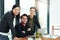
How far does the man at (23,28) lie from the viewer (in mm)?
1787

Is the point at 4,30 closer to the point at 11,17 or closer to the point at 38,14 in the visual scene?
the point at 11,17

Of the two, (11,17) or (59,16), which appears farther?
(59,16)

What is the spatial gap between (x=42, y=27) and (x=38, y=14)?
0.18 meters

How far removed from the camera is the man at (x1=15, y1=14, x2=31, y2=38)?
1.79m

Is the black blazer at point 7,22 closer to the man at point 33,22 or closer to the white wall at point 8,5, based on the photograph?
the white wall at point 8,5

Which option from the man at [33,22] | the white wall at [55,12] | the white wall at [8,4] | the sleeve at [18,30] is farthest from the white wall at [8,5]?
the white wall at [55,12]

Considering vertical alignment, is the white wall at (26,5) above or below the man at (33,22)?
above

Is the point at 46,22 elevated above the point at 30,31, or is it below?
above

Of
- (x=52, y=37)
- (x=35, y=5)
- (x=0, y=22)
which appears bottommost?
(x=52, y=37)

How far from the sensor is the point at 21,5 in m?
1.77

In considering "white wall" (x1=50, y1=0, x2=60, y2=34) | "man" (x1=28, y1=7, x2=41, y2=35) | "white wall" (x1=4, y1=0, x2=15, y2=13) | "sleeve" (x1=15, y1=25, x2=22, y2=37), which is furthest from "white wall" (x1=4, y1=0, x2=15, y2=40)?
"white wall" (x1=50, y1=0, x2=60, y2=34)

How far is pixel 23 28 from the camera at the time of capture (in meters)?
1.81

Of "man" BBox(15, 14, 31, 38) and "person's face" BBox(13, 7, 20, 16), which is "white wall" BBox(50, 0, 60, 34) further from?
"person's face" BBox(13, 7, 20, 16)

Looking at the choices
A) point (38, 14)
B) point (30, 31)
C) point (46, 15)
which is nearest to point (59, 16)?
point (46, 15)
